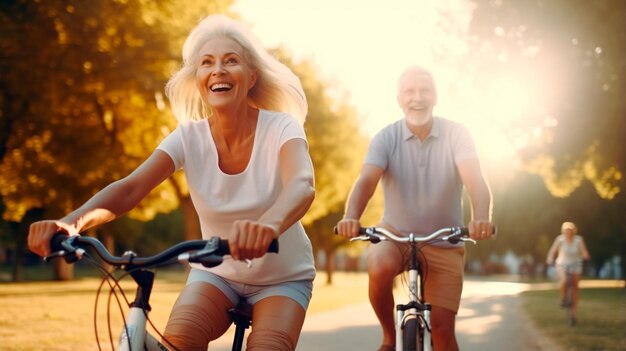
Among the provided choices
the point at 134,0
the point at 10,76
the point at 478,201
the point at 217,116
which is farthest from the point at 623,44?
the point at 217,116

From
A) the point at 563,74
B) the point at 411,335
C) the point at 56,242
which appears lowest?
the point at 411,335

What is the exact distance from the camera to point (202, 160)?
3529mm

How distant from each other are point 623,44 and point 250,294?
59.8ft

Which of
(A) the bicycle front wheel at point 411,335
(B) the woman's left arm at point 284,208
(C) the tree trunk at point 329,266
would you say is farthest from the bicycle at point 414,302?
(C) the tree trunk at point 329,266

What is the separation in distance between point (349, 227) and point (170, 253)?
240 centimetres

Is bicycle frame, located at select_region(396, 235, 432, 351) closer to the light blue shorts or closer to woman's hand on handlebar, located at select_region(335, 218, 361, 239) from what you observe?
woman's hand on handlebar, located at select_region(335, 218, 361, 239)

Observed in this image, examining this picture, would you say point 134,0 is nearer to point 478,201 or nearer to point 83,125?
point 83,125

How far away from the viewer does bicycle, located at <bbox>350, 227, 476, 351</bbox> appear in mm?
4699

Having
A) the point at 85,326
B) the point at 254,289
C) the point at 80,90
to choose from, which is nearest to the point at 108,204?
the point at 254,289

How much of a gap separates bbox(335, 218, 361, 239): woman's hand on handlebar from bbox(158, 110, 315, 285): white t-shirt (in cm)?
141

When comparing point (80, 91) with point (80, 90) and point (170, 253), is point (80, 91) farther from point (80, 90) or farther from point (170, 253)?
point (170, 253)

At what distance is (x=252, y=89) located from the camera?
3754 millimetres

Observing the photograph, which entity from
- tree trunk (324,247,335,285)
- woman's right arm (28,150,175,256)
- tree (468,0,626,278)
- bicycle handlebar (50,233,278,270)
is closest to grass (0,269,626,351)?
tree (468,0,626,278)

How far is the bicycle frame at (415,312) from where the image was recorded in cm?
472
